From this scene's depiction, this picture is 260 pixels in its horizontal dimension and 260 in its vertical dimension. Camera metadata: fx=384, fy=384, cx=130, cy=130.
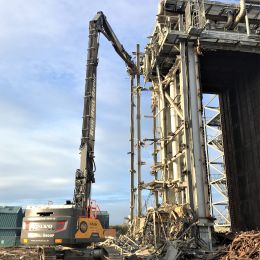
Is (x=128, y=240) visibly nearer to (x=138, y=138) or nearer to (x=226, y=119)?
(x=138, y=138)

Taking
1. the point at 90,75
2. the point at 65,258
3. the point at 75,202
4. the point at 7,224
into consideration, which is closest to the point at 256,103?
the point at 90,75

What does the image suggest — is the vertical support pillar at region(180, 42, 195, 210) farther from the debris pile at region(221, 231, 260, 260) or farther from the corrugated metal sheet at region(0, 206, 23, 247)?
the corrugated metal sheet at region(0, 206, 23, 247)

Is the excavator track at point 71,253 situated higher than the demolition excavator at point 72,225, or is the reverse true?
the demolition excavator at point 72,225

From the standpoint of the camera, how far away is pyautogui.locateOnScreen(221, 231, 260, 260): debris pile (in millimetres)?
14078

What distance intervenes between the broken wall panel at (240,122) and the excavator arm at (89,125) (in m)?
9.01

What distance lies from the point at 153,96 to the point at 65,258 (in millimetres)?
17232

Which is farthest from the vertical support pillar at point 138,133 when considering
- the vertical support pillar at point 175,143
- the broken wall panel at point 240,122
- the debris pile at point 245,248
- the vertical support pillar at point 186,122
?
the debris pile at point 245,248

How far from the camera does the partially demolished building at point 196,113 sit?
67.7ft

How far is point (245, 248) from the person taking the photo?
1485 cm

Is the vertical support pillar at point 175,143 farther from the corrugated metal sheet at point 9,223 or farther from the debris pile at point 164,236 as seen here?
the corrugated metal sheet at point 9,223

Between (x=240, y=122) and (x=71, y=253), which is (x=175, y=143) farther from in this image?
(x=71, y=253)

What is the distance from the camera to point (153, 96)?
Result: 29.4 meters

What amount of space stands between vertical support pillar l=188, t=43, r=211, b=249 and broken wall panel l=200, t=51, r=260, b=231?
3.60 m

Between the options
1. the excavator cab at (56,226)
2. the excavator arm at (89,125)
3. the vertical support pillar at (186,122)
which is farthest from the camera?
the vertical support pillar at (186,122)
